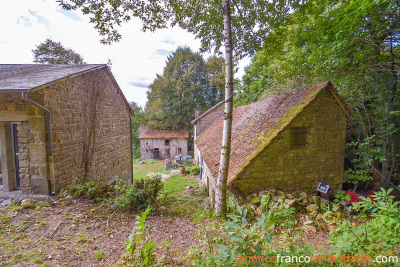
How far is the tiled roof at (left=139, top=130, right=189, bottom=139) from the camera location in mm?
23859

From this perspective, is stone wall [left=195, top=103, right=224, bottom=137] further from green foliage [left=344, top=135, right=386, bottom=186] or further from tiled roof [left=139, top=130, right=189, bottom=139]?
green foliage [left=344, top=135, right=386, bottom=186]

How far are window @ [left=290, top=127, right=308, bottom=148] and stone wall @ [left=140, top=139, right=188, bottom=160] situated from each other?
62.0ft

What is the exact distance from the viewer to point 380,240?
2.22 m

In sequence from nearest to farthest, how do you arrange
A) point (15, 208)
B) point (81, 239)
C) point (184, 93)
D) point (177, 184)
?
point (81, 239) → point (15, 208) → point (177, 184) → point (184, 93)

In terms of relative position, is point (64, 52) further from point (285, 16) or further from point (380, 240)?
point (380, 240)

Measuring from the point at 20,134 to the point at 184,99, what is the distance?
21.5m

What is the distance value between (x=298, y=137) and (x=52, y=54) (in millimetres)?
25855

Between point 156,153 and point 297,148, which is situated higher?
point 297,148

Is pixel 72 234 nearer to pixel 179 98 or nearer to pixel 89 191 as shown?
pixel 89 191

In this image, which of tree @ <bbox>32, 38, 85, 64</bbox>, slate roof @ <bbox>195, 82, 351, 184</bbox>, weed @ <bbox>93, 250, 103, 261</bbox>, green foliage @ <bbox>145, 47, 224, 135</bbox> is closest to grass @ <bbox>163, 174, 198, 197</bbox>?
slate roof @ <bbox>195, 82, 351, 184</bbox>

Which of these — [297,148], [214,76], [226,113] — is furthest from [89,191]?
[214,76]

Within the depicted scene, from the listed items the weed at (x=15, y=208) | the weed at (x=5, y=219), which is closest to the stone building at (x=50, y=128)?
the weed at (x=15, y=208)

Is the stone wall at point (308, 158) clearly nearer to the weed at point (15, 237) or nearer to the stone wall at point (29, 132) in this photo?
the weed at point (15, 237)

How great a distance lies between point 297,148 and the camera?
590cm
